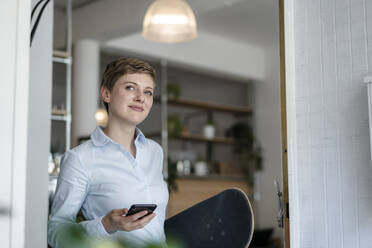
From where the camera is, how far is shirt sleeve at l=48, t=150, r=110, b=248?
78.2 inches

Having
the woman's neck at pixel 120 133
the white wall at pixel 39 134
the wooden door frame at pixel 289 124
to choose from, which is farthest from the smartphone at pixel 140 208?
the wooden door frame at pixel 289 124

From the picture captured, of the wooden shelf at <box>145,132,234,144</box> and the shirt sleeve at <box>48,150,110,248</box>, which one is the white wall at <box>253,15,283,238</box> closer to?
the wooden shelf at <box>145,132,234,144</box>

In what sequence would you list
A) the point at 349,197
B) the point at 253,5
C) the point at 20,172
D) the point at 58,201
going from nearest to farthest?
the point at 20,172, the point at 58,201, the point at 349,197, the point at 253,5

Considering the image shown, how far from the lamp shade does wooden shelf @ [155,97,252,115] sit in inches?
114

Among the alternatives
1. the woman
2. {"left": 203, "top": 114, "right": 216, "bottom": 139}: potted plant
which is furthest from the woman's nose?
{"left": 203, "top": 114, "right": 216, "bottom": 139}: potted plant

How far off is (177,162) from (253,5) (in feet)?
7.40

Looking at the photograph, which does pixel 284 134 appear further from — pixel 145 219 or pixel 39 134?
pixel 39 134

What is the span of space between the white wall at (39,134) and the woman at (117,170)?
0.25ft

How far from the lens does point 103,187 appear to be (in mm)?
2090

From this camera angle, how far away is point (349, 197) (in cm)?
216

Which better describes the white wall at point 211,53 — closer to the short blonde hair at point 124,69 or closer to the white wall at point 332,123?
the short blonde hair at point 124,69

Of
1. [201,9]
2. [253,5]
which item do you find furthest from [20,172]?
[253,5]

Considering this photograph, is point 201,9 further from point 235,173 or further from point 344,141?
point 235,173

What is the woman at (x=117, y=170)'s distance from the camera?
2.01m
